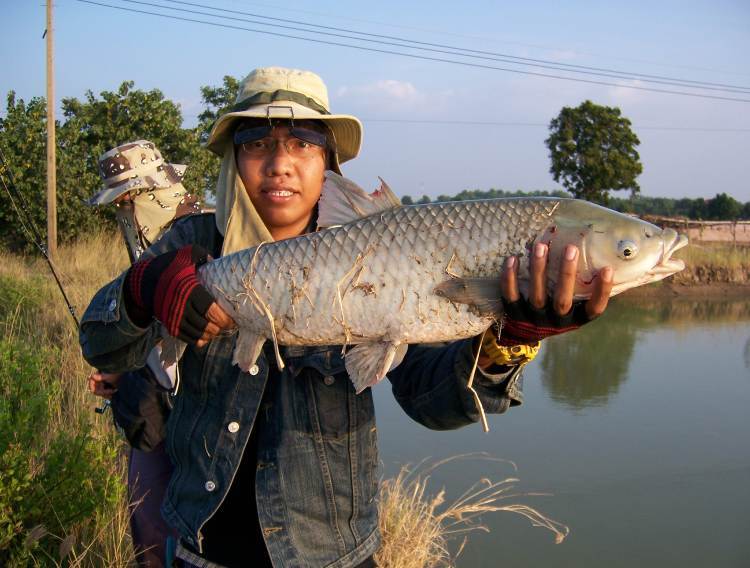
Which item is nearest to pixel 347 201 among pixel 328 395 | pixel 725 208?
pixel 328 395

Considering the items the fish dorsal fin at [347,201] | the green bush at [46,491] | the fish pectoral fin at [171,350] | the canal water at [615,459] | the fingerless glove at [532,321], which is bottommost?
the canal water at [615,459]

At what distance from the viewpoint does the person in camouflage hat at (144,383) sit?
227 centimetres

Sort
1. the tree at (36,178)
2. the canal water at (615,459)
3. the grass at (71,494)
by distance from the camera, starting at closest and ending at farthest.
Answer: the grass at (71,494) → the canal water at (615,459) → the tree at (36,178)

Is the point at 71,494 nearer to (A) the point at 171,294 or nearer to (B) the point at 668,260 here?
(A) the point at 171,294

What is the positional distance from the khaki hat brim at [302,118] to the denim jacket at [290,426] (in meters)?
0.68

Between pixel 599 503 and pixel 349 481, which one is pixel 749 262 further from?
pixel 349 481

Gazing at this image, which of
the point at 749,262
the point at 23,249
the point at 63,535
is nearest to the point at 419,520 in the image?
the point at 63,535

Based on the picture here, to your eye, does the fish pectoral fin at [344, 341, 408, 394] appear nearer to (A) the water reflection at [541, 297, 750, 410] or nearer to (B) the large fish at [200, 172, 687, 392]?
(B) the large fish at [200, 172, 687, 392]

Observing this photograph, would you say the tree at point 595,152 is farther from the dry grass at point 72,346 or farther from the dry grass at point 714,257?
the dry grass at point 72,346

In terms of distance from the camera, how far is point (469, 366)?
1.88m

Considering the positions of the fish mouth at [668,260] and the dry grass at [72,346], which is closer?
the fish mouth at [668,260]

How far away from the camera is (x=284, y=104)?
2.12 metres

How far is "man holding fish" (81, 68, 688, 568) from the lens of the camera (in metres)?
1.79

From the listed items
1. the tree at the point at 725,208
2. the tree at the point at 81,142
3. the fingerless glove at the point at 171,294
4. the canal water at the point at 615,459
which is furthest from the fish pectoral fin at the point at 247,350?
the tree at the point at 725,208
